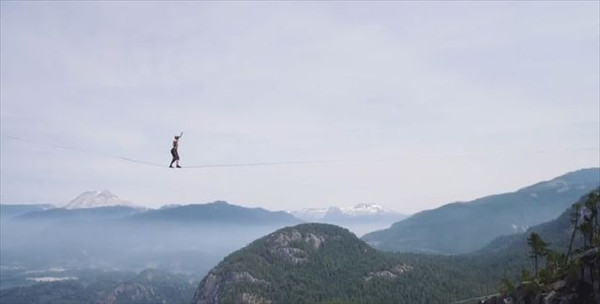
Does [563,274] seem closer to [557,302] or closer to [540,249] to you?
[557,302]

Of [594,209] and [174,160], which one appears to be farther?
[594,209]

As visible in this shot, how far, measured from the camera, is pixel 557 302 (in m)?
67.1

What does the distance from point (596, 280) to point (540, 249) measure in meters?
44.2

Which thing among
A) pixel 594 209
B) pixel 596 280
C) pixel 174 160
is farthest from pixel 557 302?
pixel 174 160

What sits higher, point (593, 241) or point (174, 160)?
point (174, 160)

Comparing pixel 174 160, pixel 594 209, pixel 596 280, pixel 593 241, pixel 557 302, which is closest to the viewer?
pixel 174 160

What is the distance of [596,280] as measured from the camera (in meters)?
61.9

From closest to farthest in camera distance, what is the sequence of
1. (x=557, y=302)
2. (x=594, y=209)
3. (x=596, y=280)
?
(x=596, y=280)
(x=557, y=302)
(x=594, y=209)

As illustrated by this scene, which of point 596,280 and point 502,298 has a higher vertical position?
point 596,280

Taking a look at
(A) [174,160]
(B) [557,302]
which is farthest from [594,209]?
(A) [174,160]

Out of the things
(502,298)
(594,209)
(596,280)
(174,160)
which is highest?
(174,160)

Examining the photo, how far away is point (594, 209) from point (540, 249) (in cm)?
1336

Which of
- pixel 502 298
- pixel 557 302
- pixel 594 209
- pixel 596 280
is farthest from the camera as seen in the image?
pixel 594 209

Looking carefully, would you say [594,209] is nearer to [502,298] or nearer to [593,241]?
[593,241]
